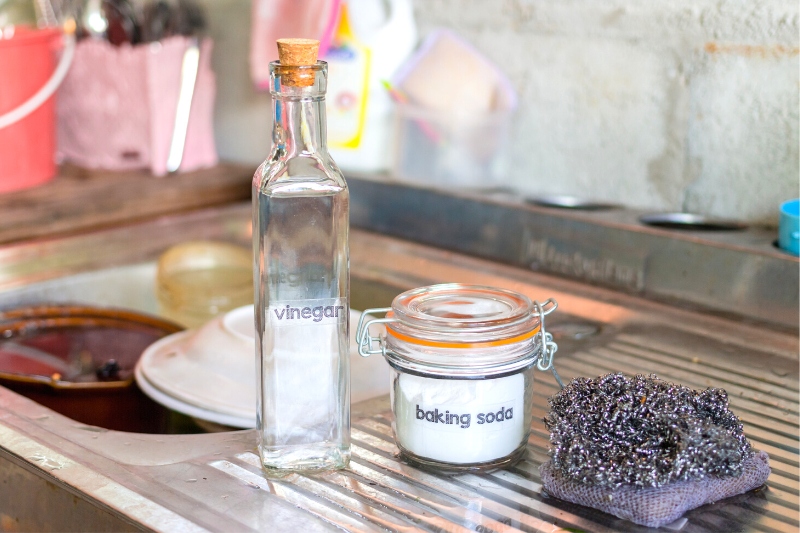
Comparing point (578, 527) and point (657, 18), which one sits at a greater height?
point (657, 18)

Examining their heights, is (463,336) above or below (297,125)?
below

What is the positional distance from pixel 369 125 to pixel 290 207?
0.88 metres

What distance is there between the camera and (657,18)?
1277 millimetres

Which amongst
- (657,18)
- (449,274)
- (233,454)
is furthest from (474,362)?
(657,18)

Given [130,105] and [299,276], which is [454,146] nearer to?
[130,105]

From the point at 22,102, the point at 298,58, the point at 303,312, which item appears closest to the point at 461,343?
the point at 303,312

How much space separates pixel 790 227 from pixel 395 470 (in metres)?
0.61

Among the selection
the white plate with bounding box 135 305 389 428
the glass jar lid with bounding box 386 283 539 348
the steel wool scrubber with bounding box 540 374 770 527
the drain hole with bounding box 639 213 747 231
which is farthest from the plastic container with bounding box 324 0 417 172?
the steel wool scrubber with bounding box 540 374 770 527

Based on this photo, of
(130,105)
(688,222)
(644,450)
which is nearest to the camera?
(644,450)

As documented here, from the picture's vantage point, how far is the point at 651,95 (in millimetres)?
1302

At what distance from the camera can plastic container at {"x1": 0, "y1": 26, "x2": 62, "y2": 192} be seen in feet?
5.08

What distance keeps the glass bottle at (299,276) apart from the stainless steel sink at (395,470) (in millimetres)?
50

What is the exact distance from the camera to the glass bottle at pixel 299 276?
681mm

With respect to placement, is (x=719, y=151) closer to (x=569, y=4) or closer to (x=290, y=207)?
(x=569, y=4)
